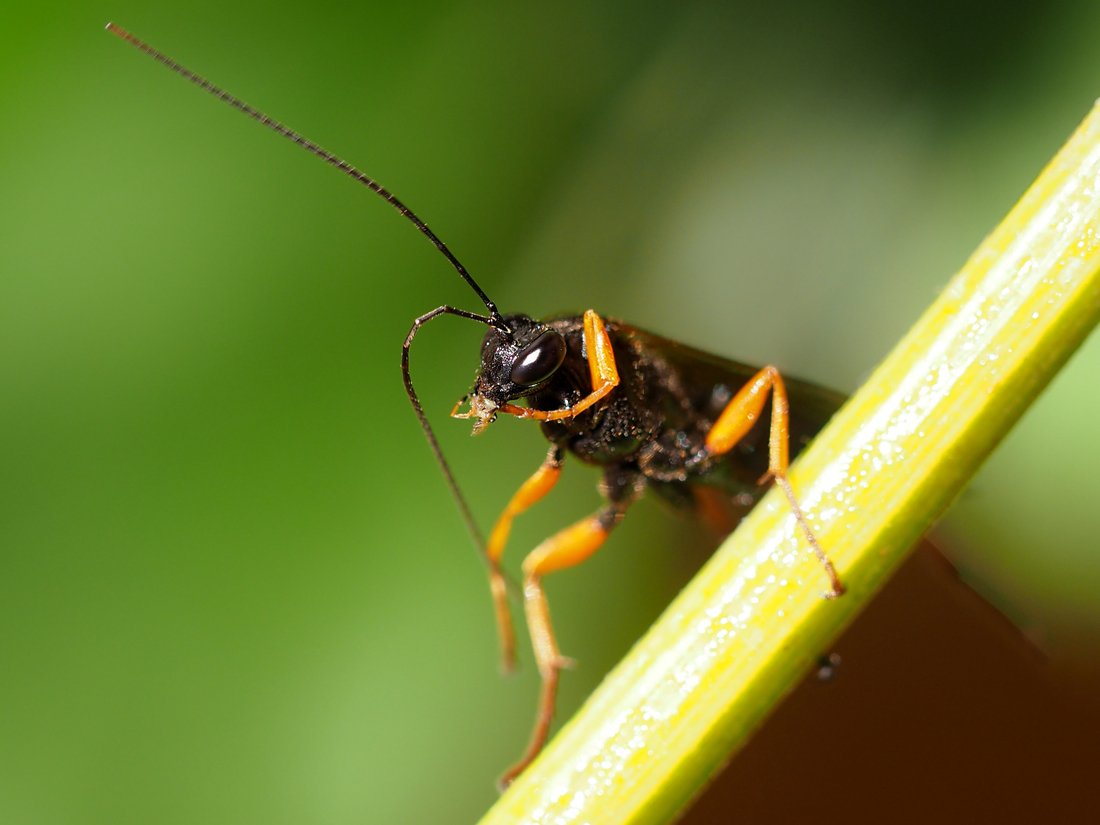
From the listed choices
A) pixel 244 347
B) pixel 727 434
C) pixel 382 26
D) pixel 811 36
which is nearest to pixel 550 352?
pixel 727 434

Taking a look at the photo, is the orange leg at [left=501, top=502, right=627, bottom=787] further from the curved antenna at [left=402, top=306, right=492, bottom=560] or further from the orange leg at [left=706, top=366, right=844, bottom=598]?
the orange leg at [left=706, top=366, right=844, bottom=598]

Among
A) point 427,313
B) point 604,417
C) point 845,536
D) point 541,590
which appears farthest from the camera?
point 541,590

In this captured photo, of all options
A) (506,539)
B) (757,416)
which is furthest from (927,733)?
(506,539)

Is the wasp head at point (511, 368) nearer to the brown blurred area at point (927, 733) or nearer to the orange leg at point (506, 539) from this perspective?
the orange leg at point (506, 539)

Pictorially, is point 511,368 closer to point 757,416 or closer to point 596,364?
point 596,364

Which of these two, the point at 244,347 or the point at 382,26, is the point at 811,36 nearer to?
the point at 382,26

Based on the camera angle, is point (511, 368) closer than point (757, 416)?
Yes

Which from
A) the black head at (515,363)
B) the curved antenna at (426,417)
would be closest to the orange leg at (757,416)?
the black head at (515,363)

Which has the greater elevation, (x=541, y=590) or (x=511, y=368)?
(x=511, y=368)
